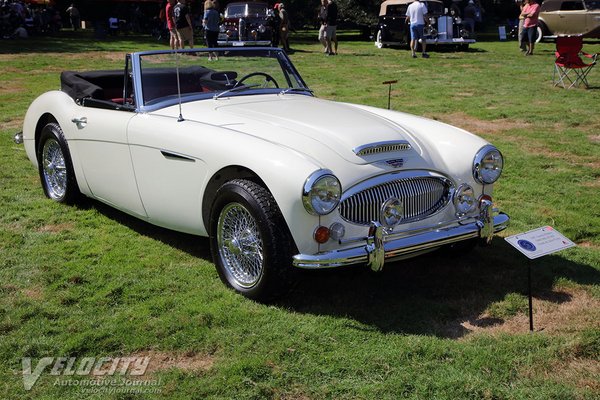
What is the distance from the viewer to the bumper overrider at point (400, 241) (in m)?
3.73

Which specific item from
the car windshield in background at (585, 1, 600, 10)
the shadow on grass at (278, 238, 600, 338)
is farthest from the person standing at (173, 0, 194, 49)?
the car windshield in background at (585, 1, 600, 10)

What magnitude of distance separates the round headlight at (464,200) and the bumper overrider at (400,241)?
0.22 feet

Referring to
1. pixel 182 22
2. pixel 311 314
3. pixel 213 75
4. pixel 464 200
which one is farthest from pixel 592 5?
pixel 311 314

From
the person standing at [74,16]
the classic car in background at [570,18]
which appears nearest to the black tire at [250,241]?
the classic car in background at [570,18]

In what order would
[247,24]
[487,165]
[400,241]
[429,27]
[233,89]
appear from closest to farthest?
[400,241]
[487,165]
[233,89]
[429,27]
[247,24]

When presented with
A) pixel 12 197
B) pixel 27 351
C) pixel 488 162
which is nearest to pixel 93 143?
pixel 12 197

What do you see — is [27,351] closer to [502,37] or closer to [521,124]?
[521,124]

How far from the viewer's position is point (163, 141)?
455 centimetres

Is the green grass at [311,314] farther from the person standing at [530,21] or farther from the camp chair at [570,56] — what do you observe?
the person standing at [530,21]

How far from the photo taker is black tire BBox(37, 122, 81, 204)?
5684 mm

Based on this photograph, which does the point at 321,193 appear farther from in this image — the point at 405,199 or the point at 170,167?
the point at 170,167

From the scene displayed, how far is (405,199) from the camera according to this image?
4137 millimetres

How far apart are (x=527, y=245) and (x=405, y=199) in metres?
0.76

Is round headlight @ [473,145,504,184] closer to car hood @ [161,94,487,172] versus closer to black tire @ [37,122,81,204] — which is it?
car hood @ [161,94,487,172]
